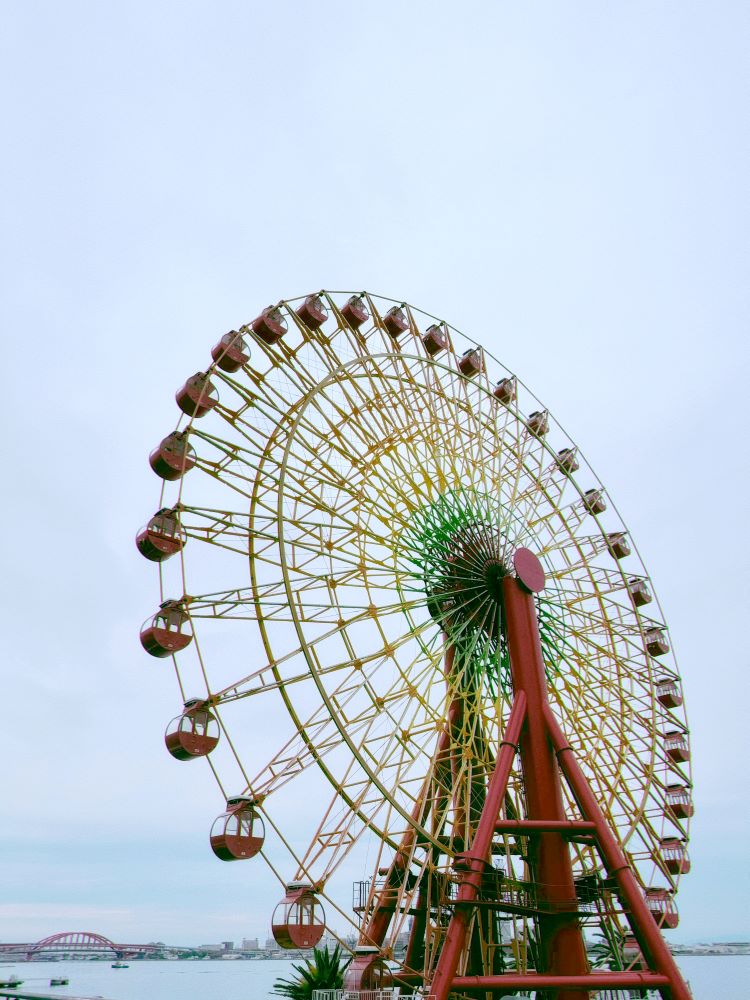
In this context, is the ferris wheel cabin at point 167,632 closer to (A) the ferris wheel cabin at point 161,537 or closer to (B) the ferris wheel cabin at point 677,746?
(A) the ferris wheel cabin at point 161,537

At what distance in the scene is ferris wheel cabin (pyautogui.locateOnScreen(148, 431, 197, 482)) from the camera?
19.8 m

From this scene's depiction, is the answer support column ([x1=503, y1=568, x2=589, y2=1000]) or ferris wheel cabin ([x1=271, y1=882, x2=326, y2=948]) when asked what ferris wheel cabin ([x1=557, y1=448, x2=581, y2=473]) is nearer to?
support column ([x1=503, y1=568, x2=589, y2=1000])

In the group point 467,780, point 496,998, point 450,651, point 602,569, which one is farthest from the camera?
point 602,569

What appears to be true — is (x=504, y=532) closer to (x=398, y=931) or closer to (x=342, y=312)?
(x=342, y=312)

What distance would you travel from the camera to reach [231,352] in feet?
67.9

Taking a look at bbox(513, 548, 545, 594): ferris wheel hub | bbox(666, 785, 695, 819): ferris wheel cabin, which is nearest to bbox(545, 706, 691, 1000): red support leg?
bbox(513, 548, 545, 594): ferris wheel hub

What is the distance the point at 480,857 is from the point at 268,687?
5126mm

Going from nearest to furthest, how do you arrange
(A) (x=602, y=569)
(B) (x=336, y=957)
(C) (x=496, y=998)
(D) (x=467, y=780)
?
1. (C) (x=496, y=998)
2. (D) (x=467, y=780)
3. (B) (x=336, y=957)
4. (A) (x=602, y=569)

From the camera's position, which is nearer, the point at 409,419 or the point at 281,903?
the point at 281,903

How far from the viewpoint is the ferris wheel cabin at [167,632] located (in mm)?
19031

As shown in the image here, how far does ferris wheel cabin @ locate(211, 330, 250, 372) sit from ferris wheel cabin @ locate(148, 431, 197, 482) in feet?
6.53

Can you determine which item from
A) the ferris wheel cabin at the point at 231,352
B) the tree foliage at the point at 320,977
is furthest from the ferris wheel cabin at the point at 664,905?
the ferris wheel cabin at the point at 231,352

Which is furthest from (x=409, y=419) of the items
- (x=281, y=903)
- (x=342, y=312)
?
(x=281, y=903)

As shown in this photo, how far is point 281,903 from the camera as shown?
15961 millimetres
